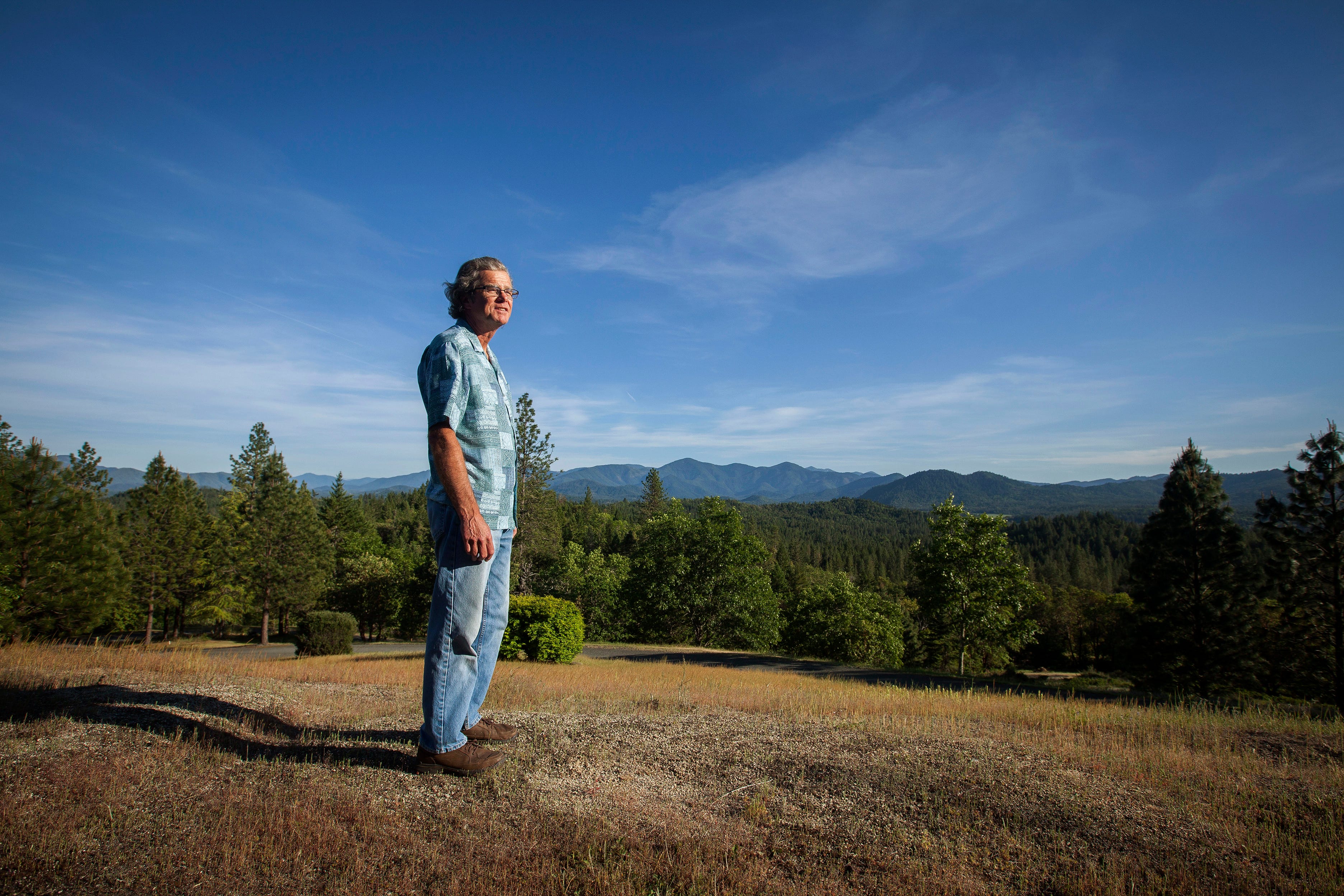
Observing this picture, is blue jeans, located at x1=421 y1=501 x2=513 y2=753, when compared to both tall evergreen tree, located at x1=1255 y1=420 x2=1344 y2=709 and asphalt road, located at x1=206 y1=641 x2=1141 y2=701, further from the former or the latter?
tall evergreen tree, located at x1=1255 y1=420 x2=1344 y2=709

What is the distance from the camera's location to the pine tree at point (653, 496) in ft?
248

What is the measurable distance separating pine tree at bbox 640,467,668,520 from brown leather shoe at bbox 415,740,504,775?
7104 cm

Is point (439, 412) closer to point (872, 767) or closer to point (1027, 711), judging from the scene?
point (872, 767)

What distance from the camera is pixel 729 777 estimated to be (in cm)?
374

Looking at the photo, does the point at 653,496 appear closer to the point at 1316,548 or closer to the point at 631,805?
the point at 1316,548

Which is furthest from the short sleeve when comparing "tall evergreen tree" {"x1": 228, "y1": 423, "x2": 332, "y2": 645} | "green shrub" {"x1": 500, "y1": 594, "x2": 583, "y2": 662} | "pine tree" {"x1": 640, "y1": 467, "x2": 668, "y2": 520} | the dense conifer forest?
"pine tree" {"x1": 640, "y1": 467, "x2": 668, "y2": 520}

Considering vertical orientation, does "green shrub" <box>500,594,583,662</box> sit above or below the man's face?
below

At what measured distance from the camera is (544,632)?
19047 mm

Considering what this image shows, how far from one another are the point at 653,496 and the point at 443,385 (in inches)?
2929

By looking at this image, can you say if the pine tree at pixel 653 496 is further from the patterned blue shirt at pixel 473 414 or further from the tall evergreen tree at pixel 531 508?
the patterned blue shirt at pixel 473 414

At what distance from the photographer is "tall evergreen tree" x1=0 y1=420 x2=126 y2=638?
13023mm

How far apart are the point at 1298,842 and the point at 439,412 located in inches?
188

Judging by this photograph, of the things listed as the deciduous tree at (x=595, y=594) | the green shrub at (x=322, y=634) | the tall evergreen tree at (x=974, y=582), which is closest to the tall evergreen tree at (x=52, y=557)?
the green shrub at (x=322, y=634)

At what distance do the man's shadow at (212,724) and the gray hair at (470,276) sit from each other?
2.70 metres
